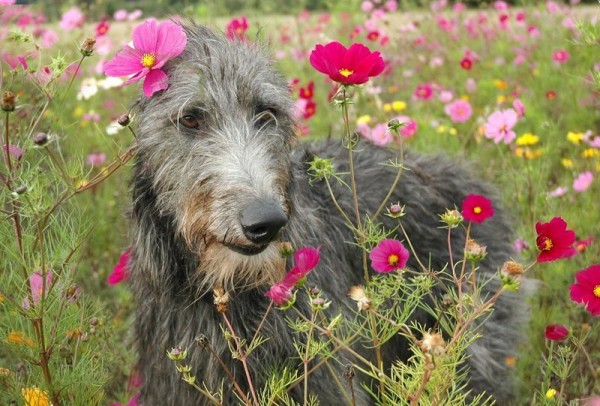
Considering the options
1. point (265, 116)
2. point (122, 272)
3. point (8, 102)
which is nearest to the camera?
point (8, 102)

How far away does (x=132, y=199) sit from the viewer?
3115mm

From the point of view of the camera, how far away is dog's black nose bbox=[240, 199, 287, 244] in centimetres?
246

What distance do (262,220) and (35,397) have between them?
99cm

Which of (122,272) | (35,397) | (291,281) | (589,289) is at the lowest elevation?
(122,272)

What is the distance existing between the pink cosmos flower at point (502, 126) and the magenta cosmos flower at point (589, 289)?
185cm

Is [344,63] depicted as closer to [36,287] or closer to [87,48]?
[87,48]

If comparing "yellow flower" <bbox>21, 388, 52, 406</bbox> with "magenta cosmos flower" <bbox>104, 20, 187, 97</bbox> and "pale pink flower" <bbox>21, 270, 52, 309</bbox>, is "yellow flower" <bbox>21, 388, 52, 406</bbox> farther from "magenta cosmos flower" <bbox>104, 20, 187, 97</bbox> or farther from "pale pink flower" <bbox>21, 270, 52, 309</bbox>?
"magenta cosmos flower" <bbox>104, 20, 187, 97</bbox>

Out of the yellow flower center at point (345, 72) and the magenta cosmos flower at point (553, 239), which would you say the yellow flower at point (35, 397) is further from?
the magenta cosmos flower at point (553, 239)

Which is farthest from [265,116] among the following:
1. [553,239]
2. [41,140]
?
[553,239]

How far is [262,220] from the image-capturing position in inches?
96.5

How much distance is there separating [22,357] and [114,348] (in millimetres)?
1192

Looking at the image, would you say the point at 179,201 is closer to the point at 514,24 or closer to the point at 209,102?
the point at 209,102

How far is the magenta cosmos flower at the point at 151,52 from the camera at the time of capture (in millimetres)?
2543

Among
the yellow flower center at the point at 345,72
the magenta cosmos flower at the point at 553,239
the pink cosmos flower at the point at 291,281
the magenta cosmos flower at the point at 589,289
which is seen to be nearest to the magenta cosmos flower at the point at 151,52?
the yellow flower center at the point at 345,72
